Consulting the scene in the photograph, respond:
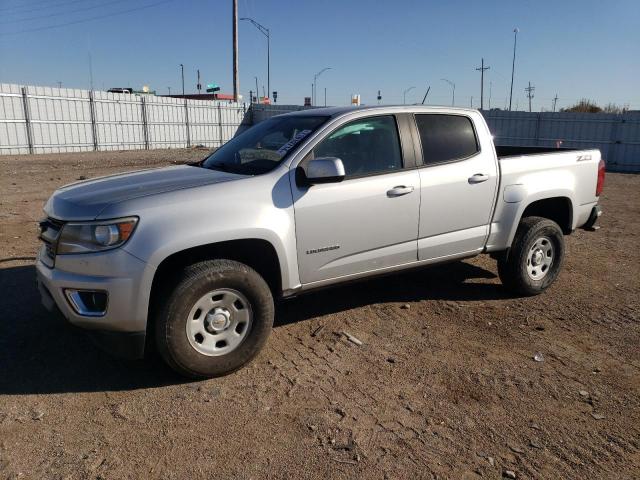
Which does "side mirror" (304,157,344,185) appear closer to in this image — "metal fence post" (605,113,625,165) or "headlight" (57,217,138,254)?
"headlight" (57,217,138,254)

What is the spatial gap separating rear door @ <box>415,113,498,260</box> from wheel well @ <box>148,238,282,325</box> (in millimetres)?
1358

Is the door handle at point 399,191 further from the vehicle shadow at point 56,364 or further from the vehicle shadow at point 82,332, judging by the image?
the vehicle shadow at point 56,364

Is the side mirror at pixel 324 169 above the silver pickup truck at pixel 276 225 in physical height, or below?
above

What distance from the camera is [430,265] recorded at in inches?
187

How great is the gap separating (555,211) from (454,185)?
176cm

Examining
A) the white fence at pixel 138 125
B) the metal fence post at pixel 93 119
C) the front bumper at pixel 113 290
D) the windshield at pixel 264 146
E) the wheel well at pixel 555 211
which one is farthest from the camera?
the metal fence post at pixel 93 119

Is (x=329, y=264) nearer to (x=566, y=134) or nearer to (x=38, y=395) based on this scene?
(x=38, y=395)

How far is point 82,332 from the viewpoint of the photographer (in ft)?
11.3

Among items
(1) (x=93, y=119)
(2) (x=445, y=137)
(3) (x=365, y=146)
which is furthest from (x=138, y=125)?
(3) (x=365, y=146)

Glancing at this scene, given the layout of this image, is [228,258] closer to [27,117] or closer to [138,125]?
[27,117]

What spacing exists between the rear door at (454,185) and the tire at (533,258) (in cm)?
45

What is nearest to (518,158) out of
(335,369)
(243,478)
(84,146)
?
(335,369)

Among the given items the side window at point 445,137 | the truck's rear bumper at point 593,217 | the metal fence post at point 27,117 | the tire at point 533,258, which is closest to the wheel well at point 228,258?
the side window at point 445,137

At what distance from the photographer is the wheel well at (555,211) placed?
5.56m
